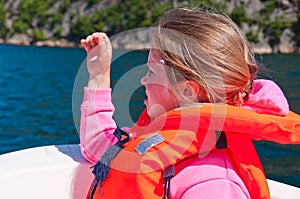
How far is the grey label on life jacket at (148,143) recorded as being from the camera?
596mm

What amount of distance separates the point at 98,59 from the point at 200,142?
28 cm

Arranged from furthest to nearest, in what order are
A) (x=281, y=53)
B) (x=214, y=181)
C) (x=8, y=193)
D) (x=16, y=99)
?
(x=281, y=53) < (x=16, y=99) < (x=8, y=193) < (x=214, y=181)

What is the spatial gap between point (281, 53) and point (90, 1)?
9817 mm

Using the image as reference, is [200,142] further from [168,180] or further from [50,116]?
[50,116]

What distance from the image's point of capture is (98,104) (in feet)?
2.61

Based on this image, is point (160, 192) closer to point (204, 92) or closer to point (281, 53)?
point (204, 92)

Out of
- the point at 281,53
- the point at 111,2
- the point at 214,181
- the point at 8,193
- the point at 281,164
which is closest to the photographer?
the point at 214,181

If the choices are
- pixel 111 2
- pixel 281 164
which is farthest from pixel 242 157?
pixel 111 2

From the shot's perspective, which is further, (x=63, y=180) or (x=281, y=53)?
(x=281, y=53)

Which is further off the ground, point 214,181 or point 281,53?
point 214,181

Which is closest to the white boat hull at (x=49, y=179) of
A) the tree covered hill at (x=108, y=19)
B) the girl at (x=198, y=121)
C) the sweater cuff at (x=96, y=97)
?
the sweater cuff at (x=96, y=97)

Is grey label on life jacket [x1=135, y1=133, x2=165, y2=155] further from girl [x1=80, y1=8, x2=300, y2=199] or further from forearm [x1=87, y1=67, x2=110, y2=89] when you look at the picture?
forearm [x1=87, y1=67, x2=110, y2=89]

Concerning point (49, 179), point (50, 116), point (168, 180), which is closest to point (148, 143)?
point (168, 180)

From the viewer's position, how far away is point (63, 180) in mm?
884
